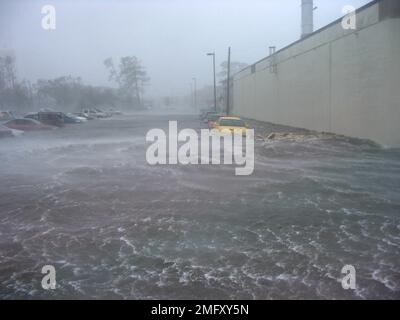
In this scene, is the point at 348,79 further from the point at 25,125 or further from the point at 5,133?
the point at 25,125

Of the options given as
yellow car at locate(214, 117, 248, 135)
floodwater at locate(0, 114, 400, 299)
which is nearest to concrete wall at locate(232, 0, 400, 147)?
yellow car at locate(214, 117, 248, 135)

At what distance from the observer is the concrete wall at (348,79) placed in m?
18.3

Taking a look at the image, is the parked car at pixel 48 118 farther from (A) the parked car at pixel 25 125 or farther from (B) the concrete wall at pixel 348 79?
(B) the concrete wall at pixel 348 79

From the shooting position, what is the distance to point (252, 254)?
641 cm

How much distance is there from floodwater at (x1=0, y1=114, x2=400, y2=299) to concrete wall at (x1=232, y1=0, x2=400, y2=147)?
5180 mm

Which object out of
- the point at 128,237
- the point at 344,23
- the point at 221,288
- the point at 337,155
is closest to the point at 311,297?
the point at 221,288

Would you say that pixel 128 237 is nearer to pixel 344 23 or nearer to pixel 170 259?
pixel 170 259

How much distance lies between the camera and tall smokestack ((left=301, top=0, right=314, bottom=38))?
4212cm

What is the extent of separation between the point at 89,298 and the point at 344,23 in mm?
20584

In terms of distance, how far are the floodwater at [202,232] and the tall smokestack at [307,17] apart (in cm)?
3012

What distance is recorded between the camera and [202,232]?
7.50 meters

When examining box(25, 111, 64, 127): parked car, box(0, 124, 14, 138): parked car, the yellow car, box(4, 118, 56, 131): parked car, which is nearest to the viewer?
the yellow car

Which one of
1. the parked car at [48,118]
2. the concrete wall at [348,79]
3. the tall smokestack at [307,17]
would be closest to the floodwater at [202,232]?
the concrete wall at [348,79]

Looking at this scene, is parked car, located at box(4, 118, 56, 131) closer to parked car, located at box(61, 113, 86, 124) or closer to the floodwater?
parked car, located at box(61, 113, 86, 124)
